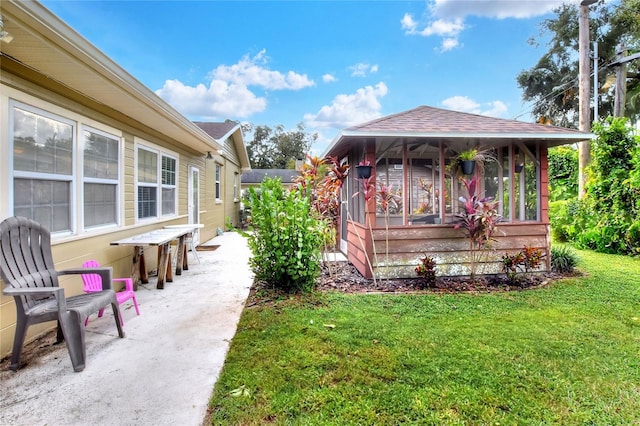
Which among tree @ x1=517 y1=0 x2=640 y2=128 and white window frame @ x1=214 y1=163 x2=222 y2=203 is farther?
tree @ x1=517 y1=0 x2=640 y2=128

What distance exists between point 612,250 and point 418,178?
14.9ft

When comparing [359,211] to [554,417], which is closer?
[554,417]

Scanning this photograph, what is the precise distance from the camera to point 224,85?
26.1 meters

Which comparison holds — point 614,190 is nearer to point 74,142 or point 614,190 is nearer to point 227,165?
point 74,142

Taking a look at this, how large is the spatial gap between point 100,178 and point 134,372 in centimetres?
284

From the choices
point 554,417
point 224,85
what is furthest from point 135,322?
point 224,85

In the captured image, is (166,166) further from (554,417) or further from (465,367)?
(554,417)

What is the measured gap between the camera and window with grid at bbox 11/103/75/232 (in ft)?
9.34

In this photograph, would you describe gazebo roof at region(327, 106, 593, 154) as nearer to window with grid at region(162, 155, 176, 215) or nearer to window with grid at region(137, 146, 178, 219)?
window with grid at region(137, 146, 178, 219)

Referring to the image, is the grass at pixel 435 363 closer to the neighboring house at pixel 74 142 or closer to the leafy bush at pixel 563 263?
the leafy bush at pixel 563 263

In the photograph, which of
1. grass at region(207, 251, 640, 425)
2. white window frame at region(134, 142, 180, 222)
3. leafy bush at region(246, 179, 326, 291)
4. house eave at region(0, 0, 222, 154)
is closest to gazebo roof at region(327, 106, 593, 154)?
leafy bush at region(246, 179, 326, 291)

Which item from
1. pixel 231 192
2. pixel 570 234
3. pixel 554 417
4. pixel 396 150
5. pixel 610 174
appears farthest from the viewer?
pixel 231 192

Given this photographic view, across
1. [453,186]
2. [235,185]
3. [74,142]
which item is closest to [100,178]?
[74,142]

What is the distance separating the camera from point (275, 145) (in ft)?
126
